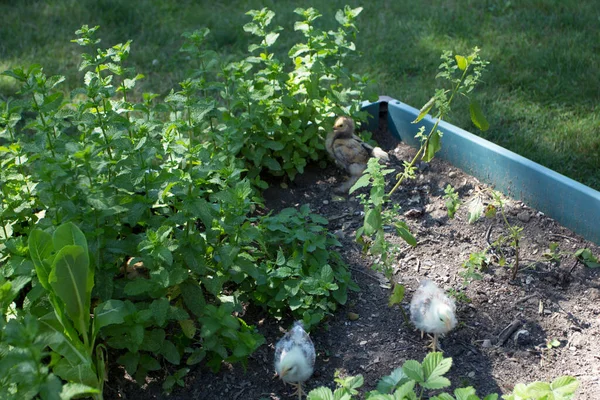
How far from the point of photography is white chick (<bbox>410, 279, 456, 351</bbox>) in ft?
8.00

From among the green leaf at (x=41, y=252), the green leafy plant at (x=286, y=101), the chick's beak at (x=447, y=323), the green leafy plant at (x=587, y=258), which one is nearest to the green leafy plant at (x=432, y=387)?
the chick's beak at (x=447, y=323)

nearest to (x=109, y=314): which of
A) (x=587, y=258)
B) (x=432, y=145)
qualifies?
(x=432, y=145)

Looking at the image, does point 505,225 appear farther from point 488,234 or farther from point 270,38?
point 270,38

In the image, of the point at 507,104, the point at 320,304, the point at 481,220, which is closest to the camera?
the point at 320,304

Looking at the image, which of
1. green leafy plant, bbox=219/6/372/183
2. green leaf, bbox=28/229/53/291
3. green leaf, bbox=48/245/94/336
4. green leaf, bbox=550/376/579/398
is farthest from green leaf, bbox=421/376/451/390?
green leafy plant, bbox=219/6/372/183

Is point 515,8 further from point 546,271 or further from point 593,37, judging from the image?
point 546,271

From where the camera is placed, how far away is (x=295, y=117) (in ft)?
11.4

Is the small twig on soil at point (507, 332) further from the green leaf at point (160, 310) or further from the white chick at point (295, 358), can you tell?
the green leaf at point (160, 310)

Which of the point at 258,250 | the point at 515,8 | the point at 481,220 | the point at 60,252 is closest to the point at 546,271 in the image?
the point at 481,220

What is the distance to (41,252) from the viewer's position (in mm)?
2154

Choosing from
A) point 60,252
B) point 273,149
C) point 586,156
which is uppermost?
Result: point 60,252

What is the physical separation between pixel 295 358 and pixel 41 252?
0.82 metres

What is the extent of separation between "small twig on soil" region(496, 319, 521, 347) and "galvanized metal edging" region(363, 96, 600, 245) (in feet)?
1.93

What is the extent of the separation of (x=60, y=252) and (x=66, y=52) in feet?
10.5
